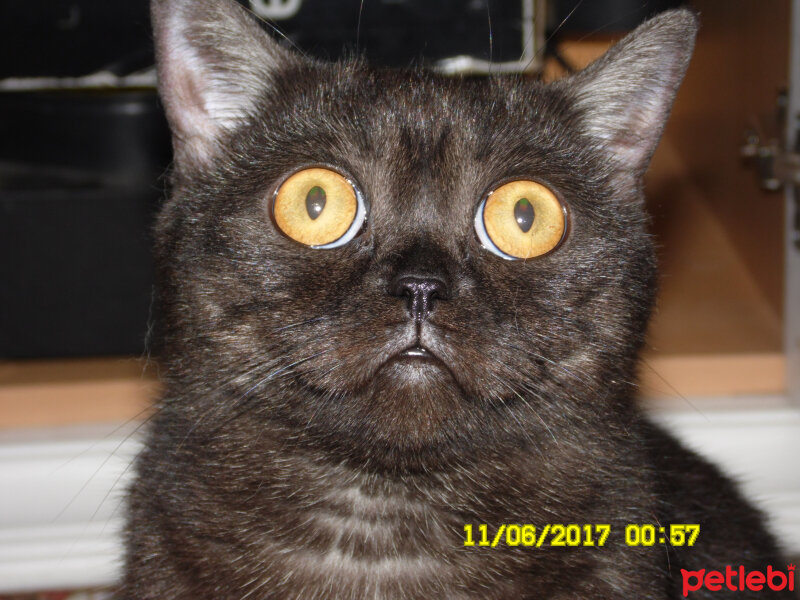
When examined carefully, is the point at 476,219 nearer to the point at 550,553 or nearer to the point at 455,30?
the point at 550,553

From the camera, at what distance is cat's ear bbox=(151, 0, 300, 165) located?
1092 millimetres

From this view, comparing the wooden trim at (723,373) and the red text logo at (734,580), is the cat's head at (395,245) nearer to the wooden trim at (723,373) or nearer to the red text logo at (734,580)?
the red text logo at (734,580)

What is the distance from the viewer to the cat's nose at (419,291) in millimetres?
872

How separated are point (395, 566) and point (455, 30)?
4.23ft

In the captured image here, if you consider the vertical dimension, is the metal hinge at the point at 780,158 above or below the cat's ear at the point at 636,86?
above

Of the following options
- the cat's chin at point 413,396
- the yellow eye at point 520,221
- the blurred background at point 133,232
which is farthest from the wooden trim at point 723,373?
the cat's chin at point 413,396

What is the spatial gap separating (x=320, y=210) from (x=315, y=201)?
0.01 metres

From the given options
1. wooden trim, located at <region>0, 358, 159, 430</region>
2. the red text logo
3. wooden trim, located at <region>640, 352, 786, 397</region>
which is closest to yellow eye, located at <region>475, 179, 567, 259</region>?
the red text logo

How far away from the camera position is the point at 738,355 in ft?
6.51

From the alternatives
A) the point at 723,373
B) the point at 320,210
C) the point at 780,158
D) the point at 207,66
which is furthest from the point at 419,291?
the point at 723,373

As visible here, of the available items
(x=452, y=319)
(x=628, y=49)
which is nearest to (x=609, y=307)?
(x=452, y=319)

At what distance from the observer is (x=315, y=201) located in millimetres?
978
